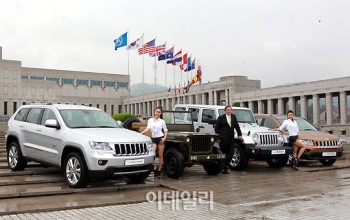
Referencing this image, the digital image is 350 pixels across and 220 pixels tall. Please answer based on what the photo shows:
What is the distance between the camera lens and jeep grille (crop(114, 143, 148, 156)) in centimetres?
849

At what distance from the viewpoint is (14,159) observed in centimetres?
1060

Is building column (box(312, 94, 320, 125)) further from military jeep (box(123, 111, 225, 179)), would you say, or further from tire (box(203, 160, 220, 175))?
military jeep (box(123, 111, 225, 179))

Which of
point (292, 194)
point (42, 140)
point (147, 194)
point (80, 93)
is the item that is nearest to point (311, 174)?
point (292, 194)

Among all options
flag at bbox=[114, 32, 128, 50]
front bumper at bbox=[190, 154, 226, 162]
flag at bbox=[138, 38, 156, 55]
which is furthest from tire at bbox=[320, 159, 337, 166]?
flag at bbox=[114, 32, 128, 50]

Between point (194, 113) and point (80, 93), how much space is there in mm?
98092

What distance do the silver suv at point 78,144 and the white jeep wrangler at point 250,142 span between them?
368 cm

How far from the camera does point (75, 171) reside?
863 centimetres

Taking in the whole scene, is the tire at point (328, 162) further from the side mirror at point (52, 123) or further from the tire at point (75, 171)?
the side mirror at point (52, 123)

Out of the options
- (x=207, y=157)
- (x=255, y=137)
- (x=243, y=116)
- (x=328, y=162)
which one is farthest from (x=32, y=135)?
(x=328, y=162)

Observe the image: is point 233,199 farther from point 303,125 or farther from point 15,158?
point 303,125

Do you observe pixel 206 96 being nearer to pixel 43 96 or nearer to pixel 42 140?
pixel 43 96

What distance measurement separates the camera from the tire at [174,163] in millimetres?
10305

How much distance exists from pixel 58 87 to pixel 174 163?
98951 mm

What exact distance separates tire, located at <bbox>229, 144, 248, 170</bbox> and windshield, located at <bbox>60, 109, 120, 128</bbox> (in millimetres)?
4322
